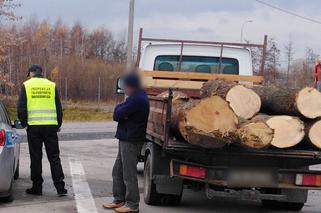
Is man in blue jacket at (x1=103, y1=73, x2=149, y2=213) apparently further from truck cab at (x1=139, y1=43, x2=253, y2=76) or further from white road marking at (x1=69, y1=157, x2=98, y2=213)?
truck cab at (x1=139, y1=43, x2=253, y2=76)

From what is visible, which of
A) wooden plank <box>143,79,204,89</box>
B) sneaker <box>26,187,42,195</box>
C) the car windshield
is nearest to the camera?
sneaker <box>26,187,42,195</box>

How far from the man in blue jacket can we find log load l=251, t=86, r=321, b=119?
4.55 feet

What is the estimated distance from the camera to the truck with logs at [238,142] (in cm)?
647

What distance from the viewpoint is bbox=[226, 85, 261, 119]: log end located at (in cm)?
679

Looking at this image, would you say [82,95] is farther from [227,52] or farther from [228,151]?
[228,151]

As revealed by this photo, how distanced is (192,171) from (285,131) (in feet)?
3.83

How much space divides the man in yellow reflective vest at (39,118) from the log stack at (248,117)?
6.79 ft

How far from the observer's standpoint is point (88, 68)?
6056 cm

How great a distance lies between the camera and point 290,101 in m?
7.01

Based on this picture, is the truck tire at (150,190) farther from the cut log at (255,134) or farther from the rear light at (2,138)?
the rear light at (2,138)

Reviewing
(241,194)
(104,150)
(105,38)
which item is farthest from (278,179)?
(105,38)

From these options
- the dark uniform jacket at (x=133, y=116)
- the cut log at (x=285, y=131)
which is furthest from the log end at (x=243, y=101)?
the dark uniform jacket at (x=133, y=116)

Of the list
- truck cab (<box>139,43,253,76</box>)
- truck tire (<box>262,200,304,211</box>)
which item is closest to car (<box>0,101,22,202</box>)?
truck cab (<box>139,43,253,76</box>)

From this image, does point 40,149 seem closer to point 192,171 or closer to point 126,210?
point 126,210
